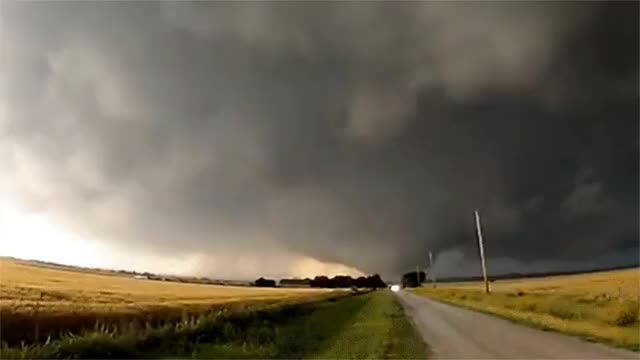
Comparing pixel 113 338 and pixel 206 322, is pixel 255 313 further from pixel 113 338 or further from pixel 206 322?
pixel 113 338

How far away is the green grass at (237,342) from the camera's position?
16734 mm

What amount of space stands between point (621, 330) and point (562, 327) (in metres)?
3.65

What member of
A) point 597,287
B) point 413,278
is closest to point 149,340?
point 597,287

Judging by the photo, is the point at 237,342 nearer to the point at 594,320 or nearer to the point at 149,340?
the point at 149,340

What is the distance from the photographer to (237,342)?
25.2 metres

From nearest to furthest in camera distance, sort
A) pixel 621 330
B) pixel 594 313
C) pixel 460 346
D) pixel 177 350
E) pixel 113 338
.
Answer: pixel 113 338
pixel 177 350
pixel 460 346
pixel 621 330
pixel 594 313

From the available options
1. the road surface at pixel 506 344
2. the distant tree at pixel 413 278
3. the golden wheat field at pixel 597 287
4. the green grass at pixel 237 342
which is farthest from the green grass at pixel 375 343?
the distant tree at pixel 413 278

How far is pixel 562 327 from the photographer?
105ft

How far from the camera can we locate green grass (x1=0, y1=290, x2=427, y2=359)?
16.7 meters

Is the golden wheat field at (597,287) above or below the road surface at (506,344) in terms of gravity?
above

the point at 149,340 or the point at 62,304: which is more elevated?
the point at 62,304

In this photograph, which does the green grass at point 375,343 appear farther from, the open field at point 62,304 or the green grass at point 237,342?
the open field at point 62,304

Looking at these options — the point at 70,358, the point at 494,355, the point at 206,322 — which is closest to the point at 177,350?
the point at 70,358

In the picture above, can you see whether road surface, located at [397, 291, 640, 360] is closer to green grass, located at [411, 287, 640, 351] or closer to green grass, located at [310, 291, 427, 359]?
green grass, located at [310, 291, 427, 359]
